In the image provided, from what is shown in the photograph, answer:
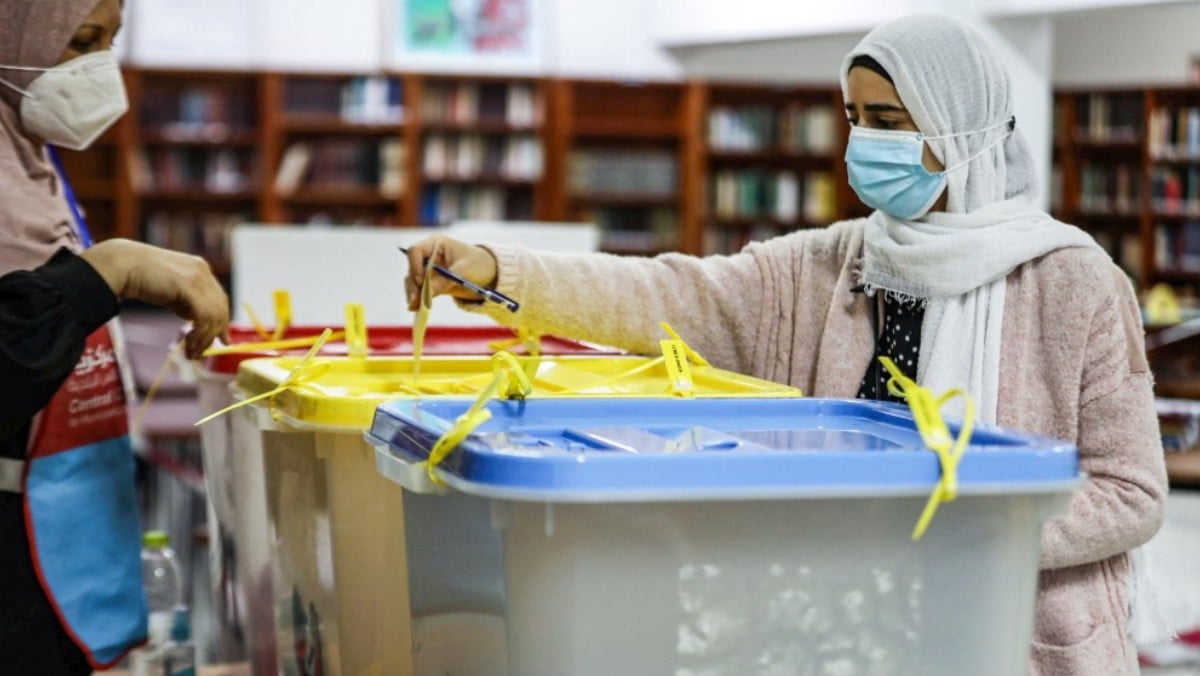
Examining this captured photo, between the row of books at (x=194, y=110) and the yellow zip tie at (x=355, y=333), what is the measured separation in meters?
6.99

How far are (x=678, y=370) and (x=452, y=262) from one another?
39cm

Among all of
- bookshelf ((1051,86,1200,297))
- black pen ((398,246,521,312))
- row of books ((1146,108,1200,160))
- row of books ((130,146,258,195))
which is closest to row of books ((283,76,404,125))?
row of books ((130,146,258,195))

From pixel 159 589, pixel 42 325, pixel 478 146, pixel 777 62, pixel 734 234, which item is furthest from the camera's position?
pixel 777 62

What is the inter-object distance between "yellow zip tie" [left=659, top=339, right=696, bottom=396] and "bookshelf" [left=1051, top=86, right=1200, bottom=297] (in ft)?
27.5

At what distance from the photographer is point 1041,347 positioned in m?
1.49

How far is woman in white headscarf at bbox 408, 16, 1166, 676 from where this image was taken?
1442mm

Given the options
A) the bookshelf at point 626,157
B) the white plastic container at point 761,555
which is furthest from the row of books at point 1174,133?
the white plastic container at point 761,555

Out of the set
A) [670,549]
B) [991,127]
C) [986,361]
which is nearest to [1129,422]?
[986,361]

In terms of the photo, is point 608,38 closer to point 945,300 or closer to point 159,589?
point 159,589

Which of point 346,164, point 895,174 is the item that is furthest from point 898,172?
point 346,164

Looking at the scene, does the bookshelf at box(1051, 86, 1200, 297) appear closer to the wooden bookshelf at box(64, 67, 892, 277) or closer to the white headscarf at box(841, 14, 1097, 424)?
the wooden bookshelf at box(64, 67, 892, 277)

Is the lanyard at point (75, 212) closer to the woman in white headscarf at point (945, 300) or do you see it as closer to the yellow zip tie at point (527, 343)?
the woman in white headscarf at point (945, 300)

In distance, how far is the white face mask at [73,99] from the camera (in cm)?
Result: 168

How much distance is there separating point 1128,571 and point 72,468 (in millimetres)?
1224
